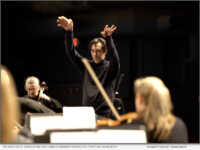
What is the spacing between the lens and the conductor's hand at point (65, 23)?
101 inches

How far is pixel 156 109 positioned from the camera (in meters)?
1.84

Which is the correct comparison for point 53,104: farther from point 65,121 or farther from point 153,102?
point 153,102

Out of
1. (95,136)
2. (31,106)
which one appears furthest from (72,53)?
(95,136)

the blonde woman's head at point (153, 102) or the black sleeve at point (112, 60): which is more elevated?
the black sleeve at point (112, 60)

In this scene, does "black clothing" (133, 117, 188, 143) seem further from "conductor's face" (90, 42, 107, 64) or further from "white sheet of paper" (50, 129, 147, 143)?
"conductor's face" (90, 42, 107, 64)

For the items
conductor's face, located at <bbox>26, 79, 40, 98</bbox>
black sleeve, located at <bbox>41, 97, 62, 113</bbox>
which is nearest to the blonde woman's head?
black sleeve, located at <bbox>41, 97, 62, 113</bbox>

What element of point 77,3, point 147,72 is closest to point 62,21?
point 77,3

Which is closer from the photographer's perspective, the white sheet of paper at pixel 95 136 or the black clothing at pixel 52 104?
the white sheet of paper at pixel 95 136

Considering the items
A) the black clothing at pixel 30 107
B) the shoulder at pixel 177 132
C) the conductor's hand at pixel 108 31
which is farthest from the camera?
the conductor's hand at pixel 108 31

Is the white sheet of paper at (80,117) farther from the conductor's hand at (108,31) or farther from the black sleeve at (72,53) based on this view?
the conductor's hand at (108,31)

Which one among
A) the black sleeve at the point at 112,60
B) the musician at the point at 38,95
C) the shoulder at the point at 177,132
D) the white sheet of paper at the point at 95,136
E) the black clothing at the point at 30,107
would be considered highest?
the black sleeve at the point at 112,60

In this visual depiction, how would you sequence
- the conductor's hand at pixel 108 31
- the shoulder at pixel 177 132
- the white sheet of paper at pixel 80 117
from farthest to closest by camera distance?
the conductor's hand at pixel 108 31, the white sheet of paper at pixel 80 117, the shoulder at pixel 177 132

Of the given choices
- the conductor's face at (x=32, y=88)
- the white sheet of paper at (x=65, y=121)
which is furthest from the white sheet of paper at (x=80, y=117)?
the conductor's face at (x=32, y=88)

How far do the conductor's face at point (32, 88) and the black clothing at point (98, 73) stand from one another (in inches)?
14.1
